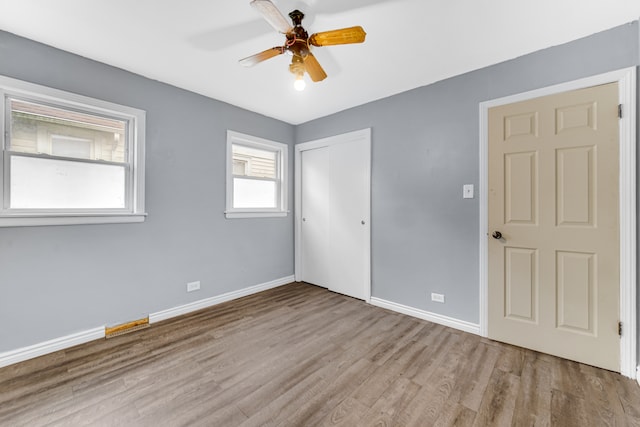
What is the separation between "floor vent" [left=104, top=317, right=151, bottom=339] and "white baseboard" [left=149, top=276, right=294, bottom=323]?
0.22 feet

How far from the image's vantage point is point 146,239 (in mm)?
2627

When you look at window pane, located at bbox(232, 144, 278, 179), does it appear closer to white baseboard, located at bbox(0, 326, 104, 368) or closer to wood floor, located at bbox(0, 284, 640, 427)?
wood floor, located at bbox(0, 284, 640, 427)

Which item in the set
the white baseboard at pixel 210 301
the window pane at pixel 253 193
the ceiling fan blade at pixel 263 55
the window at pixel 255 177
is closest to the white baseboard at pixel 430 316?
the white baseboard at pixel 210 301

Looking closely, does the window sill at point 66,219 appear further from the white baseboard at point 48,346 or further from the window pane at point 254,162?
the window pane at point 254,162

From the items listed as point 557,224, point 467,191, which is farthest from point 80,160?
point 557,224

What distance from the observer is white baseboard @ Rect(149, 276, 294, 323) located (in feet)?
8.92

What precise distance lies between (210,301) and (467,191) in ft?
10.1

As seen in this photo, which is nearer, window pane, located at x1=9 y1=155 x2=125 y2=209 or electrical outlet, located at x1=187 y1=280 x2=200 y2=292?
window pane, located at x1=9 y1=155 x2=125 y2=209

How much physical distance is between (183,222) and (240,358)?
1618 millimetres

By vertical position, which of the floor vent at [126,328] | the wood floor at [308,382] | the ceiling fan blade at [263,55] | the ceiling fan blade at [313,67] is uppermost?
the ceiling fan blade at [263,55]

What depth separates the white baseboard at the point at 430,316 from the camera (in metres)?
2.47

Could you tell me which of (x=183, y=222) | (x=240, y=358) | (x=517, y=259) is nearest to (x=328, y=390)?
(x=240, y=358)

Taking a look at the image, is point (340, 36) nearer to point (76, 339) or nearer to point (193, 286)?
point (193, 286)

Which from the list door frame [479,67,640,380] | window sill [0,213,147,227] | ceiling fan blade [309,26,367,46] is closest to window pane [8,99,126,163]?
window sill [0,213,147,227]
